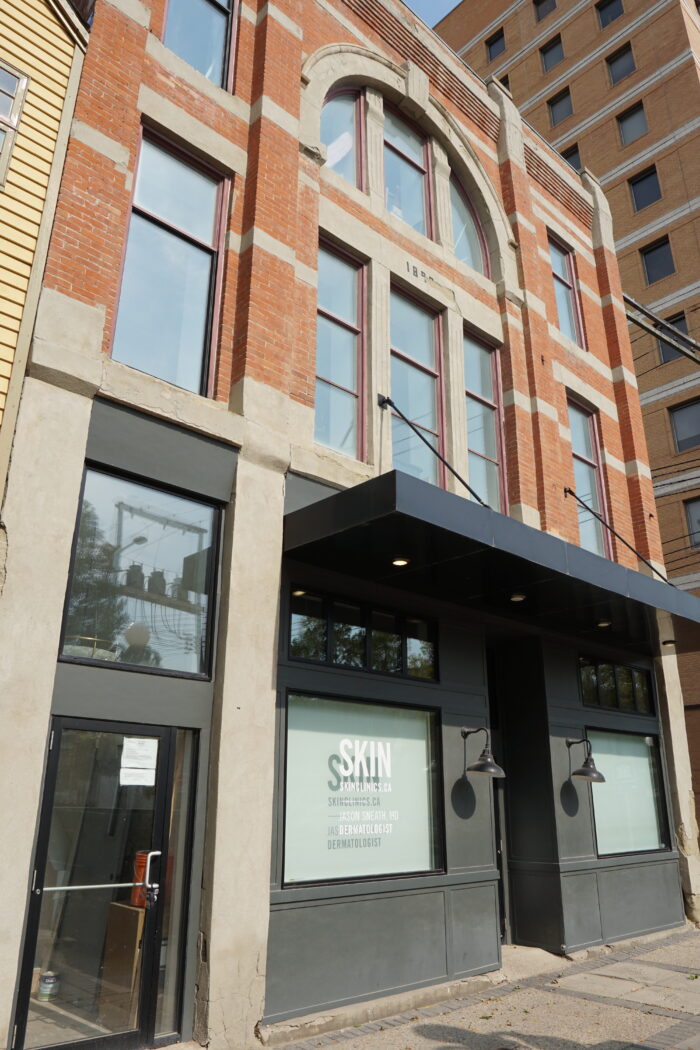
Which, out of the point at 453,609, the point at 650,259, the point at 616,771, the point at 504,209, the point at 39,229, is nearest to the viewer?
the point at 39,229

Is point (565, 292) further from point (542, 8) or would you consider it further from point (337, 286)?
point (542, 8)

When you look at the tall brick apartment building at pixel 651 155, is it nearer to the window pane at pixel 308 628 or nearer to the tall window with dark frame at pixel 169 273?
the window pane at pixel 308 628

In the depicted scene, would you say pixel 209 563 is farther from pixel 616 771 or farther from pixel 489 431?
pixel 616 771

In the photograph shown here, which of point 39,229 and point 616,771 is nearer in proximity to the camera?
point 39,229

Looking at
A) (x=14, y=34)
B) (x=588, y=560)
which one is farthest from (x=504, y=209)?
(x=14, y=34)

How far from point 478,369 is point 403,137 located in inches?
156

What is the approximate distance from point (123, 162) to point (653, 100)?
26791 mm

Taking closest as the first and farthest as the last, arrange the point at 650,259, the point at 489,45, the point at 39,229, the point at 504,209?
the point at 39,229 → the point at 504,209 → the point at 650,259 → the point at 489,45

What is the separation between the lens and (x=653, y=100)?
27.7 metres

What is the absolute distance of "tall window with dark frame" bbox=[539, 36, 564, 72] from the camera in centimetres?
3195

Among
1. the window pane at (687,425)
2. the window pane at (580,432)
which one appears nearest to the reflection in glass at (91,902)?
the window pane at (580,432)

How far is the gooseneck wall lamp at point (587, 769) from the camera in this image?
10359mm

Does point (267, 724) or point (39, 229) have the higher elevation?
point (39, 229)

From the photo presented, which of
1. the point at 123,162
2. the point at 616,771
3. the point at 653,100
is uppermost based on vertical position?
the point at 653,100
